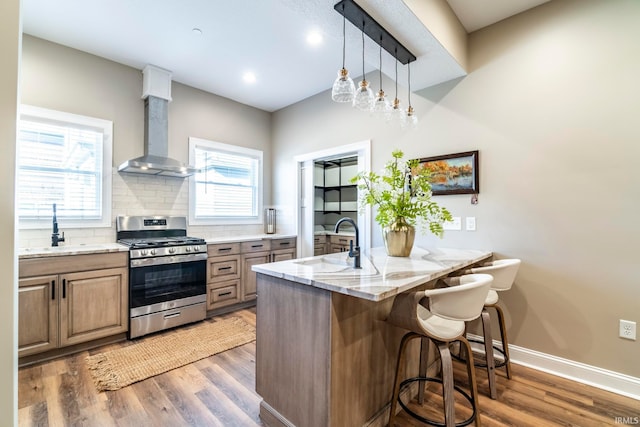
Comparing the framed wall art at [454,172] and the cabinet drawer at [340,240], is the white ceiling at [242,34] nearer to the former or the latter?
the framed wall art at [454,172]

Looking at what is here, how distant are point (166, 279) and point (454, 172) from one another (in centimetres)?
325

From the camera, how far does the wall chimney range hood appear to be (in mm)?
3414

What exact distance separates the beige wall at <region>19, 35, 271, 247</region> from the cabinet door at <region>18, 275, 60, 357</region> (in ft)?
2.18

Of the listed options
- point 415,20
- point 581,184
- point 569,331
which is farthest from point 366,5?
point 569,331

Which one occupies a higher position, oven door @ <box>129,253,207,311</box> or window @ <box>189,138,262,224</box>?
window @ <box>189,138,262,224</box>

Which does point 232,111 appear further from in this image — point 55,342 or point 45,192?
point 55,342

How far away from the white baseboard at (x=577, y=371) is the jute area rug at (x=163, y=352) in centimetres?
251

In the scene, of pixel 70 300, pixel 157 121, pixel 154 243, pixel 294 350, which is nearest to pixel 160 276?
pixel 154 243

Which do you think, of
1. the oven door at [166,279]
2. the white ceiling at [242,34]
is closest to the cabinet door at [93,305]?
the oven door at [166,279]

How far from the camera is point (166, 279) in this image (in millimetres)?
3141

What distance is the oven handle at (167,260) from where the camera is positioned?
9.59 feet

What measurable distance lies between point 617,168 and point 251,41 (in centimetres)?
334

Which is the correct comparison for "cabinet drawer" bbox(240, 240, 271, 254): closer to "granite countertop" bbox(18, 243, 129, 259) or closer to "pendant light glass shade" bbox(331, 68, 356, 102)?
"granite countertop" bbox(18, 243, 129, 259)

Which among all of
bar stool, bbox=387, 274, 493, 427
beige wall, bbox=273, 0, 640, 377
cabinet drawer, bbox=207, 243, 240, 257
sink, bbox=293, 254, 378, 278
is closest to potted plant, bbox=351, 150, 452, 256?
sink, bbox=293, 254, 378, 278
